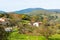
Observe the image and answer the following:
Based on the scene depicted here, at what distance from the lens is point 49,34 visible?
23.9 m

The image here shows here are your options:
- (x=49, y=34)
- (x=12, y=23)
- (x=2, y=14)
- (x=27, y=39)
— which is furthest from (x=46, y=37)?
(x=2, y=14)

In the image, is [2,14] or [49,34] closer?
[49,34]

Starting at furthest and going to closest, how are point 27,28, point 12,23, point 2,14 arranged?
1. point 2,14
2. point 12,23
3. point 27,28

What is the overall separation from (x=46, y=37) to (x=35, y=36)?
221 cm

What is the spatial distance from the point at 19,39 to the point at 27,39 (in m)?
1.32

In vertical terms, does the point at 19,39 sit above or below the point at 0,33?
below

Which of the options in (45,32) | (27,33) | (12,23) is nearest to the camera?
(45,32)

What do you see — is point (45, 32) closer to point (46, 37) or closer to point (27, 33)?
point (46, 37)

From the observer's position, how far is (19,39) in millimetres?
23453

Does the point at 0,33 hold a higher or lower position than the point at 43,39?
higher

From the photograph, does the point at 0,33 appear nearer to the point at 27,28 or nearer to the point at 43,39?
the point at 43,39

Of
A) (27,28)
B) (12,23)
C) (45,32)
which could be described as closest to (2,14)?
(12,23)

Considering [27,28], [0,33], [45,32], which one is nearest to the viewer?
[0,33]

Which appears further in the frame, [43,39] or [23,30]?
[23,30]
